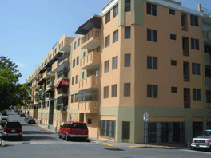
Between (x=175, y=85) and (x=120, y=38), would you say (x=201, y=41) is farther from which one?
(x=120, y=38)

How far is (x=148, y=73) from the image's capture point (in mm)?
25062

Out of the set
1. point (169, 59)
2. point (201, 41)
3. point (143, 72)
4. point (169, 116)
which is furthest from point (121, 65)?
point (201, 41)

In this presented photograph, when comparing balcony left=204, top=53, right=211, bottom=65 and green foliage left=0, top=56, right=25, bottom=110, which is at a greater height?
balcony left=204, top=53, right=211, bottom=65

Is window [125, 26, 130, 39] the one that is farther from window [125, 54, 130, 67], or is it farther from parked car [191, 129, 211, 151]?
parked car [191, 129, 211, 151]

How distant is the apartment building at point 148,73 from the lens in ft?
80.0

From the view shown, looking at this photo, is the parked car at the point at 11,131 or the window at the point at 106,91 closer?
the parked car at the point at 11,131

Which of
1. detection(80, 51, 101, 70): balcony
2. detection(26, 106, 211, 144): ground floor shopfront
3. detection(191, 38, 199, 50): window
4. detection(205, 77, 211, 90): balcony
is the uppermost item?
detection(191, 38, 199, 50): window

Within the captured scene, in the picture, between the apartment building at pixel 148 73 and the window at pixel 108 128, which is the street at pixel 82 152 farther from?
the window at pixel 108 128

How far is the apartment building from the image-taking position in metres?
24.4

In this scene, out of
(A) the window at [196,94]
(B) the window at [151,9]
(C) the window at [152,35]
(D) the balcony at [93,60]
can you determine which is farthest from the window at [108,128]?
(B) the window at [151,9]

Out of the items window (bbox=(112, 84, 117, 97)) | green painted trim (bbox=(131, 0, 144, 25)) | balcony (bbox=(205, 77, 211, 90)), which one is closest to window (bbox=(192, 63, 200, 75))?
balcony (bbox=(205, 77, 211, 90))

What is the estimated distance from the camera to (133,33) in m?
25.0

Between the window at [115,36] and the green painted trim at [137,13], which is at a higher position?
the green painted trim at [137,13]

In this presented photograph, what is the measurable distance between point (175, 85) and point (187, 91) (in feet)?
7.16
